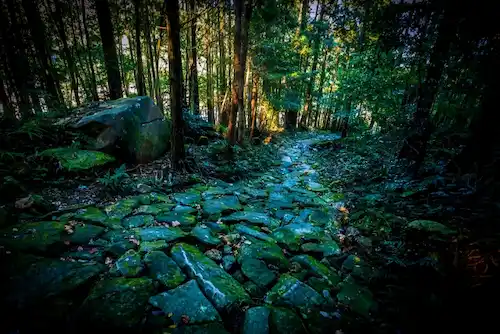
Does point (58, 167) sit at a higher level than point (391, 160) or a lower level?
higher

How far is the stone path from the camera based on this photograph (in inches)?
78.0

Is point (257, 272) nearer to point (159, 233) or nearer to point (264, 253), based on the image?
point (264, 253)

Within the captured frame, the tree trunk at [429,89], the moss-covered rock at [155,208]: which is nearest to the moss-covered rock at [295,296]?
the moss-covered rock at [155,208]

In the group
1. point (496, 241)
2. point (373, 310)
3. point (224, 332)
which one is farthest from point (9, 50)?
point (496, 241)

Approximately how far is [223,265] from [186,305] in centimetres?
83

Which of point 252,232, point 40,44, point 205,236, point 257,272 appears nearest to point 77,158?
point 205,236

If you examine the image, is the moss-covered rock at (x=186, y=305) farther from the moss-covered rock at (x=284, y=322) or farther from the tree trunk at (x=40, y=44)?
the tree trunk at (x=40, y=44)

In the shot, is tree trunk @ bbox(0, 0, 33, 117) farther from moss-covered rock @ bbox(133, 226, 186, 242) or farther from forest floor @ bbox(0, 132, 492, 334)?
moss-covered rock @ bbox(133, 226, 186, 242)

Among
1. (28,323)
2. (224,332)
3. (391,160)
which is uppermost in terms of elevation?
(28,323)

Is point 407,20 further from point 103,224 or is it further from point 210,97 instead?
point 210,97

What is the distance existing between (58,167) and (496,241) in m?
6.49

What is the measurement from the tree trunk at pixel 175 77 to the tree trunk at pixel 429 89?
15.3ft

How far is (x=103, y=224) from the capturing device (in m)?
3.37

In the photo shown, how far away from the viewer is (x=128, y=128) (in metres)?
5.72
